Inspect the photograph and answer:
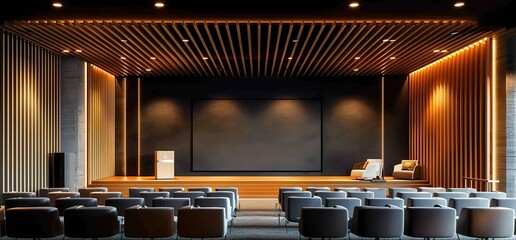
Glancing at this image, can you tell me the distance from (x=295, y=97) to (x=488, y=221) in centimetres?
1339

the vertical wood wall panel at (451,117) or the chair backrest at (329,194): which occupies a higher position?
the vertical wood wall panel at (451,117)

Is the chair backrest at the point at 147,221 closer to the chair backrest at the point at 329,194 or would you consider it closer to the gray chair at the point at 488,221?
the gray chair at the point at 488,221

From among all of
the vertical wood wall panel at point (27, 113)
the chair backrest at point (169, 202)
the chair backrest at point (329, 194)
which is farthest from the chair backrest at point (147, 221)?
the vertical wood wall panel at point (27, 113)

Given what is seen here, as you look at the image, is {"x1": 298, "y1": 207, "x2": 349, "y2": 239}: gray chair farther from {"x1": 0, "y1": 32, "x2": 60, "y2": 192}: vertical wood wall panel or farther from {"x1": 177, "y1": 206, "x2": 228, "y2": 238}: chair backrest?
{"x1": 0, "y1": 32, "x2": 60, "y2": 192}: vertical wood wall panel

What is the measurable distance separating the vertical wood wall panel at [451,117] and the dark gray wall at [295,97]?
1.24 meters

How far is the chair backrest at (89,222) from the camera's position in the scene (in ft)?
24.2

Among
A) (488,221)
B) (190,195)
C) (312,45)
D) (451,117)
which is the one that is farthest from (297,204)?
(451,117)

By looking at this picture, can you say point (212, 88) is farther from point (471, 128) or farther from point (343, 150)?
point (471, 128)

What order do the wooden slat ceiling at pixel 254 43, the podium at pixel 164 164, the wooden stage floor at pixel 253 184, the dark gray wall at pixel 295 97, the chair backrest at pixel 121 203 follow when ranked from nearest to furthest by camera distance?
the chair backrest at pixel 121 203 < the wooden slat ceiling at pixel 254 43 < the wooden stage floor at pixel 253 184 < the podium at pixel 164 164 < the dark gray wall at pixel 295 97

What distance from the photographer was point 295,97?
67.9 feet

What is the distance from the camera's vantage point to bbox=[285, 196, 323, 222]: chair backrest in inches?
358

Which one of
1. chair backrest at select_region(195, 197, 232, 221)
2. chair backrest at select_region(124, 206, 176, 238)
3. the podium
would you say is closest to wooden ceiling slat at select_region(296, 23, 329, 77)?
chair backrest at select_region(195, 197, 232, 221)

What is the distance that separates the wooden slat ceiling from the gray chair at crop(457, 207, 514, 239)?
15.6 ft

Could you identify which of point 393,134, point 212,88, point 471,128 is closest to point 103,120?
point 212,88
